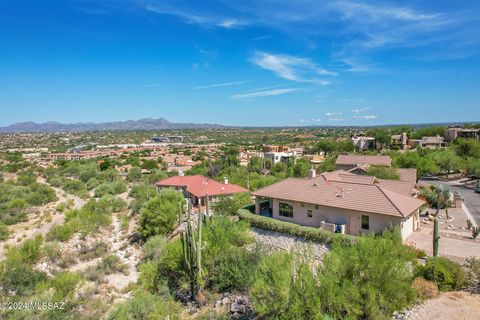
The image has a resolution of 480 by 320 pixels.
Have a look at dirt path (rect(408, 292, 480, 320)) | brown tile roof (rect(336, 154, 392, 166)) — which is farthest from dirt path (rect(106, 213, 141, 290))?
brown tile roof (rect(336, 154, 392, 166))

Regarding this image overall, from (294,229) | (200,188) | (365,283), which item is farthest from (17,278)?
(200,188)

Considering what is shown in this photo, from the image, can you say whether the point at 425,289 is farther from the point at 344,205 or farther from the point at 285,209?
the point at 285,209

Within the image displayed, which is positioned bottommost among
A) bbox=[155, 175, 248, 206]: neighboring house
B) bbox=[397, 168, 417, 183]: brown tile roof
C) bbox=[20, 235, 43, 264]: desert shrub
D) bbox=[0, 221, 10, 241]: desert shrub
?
bbox=[0, 221, 10, 241]: desert shrub

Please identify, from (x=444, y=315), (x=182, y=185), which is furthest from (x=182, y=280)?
(x=182, y=185)

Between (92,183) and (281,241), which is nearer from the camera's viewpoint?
(281,241)

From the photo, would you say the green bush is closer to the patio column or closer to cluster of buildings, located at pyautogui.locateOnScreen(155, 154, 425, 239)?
the patio column

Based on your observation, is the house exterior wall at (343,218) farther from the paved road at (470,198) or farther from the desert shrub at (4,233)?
the desert shrub at (4,233)
